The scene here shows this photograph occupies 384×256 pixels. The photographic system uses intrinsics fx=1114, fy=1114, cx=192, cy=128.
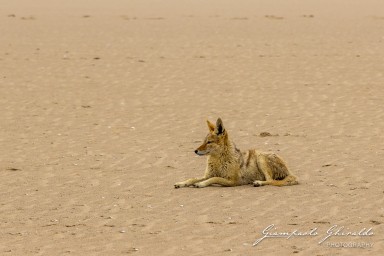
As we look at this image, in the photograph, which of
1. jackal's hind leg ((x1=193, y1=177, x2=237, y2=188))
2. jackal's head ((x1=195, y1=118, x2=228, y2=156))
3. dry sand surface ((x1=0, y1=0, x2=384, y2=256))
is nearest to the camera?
dry sand surface ((x1=0, y1=0, x2=384, y2=256))

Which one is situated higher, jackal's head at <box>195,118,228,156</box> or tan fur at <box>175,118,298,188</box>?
jackal's head at <box>195,118,228,156</box>

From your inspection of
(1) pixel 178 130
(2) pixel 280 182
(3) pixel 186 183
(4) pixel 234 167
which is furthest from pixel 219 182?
(1) pixel 178 130

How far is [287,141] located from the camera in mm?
14336

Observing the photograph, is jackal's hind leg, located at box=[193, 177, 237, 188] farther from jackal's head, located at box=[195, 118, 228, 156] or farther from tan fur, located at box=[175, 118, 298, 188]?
jackal's head, located at box=[195, 118, 228, 156]

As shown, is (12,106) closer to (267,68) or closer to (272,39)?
(267,68)

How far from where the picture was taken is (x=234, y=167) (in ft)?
37.8

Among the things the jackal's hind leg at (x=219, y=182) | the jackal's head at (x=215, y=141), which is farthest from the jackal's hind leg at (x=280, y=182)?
the jackal's head at (x=215, y=141)

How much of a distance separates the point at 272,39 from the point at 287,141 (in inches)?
530

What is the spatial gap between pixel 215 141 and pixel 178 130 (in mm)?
3784

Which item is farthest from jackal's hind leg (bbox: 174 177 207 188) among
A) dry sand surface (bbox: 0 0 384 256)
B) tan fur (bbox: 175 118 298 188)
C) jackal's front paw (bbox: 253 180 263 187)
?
jackal's front paw (bbox: 253 180 263 187)

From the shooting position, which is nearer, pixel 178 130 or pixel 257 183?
pixel 257 183

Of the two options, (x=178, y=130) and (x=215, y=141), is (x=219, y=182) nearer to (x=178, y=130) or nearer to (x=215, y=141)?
(x=215, y=141)

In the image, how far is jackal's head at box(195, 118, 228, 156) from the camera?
11.6 metres

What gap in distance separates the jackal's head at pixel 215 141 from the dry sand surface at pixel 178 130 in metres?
0.47
